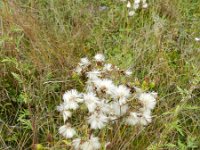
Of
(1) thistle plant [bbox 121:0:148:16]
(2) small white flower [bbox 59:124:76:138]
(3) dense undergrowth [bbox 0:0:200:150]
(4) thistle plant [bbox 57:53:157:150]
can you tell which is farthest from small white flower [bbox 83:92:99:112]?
(1) thistle plant [bbox 121:0:148:16]

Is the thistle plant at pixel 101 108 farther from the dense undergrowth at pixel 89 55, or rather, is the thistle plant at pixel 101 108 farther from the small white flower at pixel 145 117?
the dense undergrowth at pixel 89 55

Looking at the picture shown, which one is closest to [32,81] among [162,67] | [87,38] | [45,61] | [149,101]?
[45,61]

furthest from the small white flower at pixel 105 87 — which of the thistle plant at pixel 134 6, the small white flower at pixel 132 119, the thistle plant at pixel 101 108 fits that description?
the thistle plant at pixel 134 6

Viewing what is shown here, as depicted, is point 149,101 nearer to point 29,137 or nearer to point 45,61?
point 29,137

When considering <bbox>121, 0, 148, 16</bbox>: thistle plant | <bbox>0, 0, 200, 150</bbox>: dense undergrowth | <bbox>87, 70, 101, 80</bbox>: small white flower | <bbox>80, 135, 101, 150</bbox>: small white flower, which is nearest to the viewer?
<bbox>80, 135, 101, 150</bbox>: small white flower

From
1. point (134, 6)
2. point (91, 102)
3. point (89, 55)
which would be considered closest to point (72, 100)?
point (91, 102)

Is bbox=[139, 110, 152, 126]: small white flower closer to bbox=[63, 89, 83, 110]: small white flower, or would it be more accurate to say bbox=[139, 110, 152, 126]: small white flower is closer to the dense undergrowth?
the dense undergrowth
